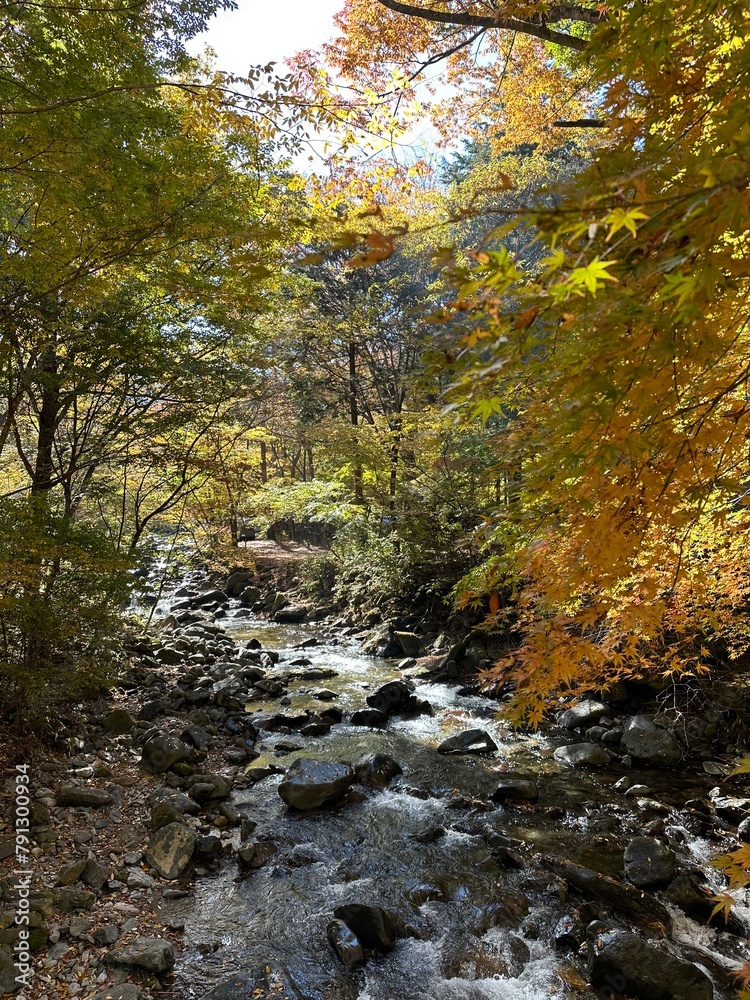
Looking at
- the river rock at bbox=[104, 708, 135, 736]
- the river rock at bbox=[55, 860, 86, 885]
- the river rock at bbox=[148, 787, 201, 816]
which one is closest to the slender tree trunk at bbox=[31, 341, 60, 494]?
the river rock at bbox=[104, 708, 135, 736]

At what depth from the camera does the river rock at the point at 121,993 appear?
2.84 m

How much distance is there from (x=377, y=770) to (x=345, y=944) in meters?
2.51

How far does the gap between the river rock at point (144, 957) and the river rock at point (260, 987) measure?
0.34 m

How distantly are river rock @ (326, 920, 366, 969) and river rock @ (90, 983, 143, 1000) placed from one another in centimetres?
123

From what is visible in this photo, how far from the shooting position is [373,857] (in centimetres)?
460

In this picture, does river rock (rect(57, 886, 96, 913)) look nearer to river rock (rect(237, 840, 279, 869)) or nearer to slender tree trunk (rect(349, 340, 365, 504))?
river rock (rect(237, 840, 279, 869))

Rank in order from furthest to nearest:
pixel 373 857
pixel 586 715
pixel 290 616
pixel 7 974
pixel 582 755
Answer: pixel 290 616 < pixel 586 715 < pixel 582 755 < pixel 373 857 < pixel 7 974

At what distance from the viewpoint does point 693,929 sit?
148 inches

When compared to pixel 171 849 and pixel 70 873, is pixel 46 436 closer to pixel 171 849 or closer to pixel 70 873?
pixel 70 873

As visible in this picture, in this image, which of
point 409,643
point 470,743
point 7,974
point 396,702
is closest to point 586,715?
point 470,743

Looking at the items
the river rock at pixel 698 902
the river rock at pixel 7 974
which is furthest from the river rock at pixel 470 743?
the river rock at pixel 7 974

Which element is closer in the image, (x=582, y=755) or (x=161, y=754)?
(x=161, y=754)

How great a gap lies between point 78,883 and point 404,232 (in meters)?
4.61

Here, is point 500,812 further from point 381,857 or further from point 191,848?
point 191,848
